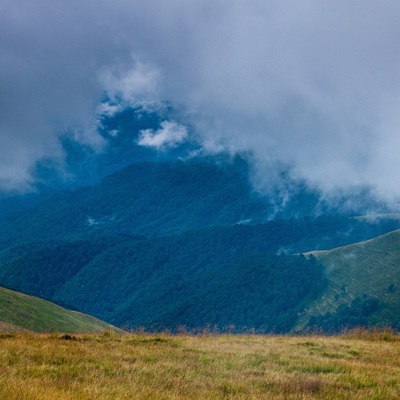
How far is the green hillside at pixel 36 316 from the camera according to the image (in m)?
61.2

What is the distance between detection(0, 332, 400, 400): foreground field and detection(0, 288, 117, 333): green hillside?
44226 millimetres

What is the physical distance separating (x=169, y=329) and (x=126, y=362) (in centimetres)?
1015

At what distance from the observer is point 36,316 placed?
6644 centimetres

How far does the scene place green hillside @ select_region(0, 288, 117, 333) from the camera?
201ft

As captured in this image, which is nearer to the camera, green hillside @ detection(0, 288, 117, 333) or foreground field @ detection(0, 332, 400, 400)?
foreground field @ detection(0, 332, 400, 400)

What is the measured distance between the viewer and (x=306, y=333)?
26734 mm

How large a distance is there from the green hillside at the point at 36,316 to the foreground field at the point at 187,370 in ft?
145

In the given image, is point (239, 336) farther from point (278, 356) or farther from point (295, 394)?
point (295, 394)

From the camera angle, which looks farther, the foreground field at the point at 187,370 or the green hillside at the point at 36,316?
the green hillside at the point at 36,316

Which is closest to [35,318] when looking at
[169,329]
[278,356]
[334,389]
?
[169,329]

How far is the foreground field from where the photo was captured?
34.3ft

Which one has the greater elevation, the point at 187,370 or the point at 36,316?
the point at 36,316

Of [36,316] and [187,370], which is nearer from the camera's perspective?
[187,370]

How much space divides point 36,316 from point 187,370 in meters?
59.3
